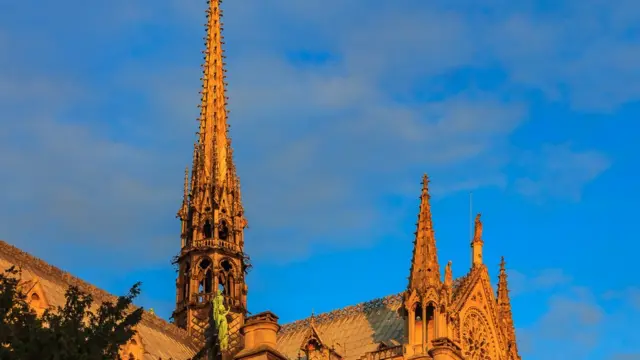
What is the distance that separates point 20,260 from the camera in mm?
64250

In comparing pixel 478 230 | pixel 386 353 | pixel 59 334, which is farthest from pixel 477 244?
pixel 59 334

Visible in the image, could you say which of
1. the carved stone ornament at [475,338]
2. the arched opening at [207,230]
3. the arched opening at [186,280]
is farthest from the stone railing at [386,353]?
the arched opening at [207,230]

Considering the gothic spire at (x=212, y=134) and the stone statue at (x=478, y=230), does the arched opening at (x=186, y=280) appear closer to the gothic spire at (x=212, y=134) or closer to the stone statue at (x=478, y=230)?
the gothic spire at (x=212, y=134)

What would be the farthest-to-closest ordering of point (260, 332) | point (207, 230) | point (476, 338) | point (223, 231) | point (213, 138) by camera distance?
point (213, 138), point (223, 231), point (207, 230), point (476, 338), point (260, 332)

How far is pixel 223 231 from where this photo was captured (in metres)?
83.8

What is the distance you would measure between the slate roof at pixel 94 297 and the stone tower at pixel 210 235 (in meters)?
1.97

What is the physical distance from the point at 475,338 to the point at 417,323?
569 cm

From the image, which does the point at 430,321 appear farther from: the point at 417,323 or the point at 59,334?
the point at 59,334

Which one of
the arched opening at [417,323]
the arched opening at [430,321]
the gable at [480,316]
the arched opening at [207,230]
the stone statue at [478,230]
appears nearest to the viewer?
the arched opening at [430,321]

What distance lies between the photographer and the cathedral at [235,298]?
6725 centimetres

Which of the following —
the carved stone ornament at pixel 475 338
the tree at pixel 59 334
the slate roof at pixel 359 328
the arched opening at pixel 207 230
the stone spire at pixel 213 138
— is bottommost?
the tree at pixel 59 334

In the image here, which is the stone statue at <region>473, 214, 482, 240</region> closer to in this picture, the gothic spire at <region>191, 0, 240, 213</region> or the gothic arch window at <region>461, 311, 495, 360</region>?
the gothic arch window at <region>461, 311, 495, 360</region>

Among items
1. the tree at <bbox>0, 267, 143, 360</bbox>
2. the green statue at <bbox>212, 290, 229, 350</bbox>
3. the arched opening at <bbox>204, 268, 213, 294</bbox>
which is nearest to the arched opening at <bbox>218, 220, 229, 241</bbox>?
the arched opening at <bbox>204, 268, 213, 294</bbox>

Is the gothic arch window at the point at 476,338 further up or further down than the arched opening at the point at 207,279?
further down
